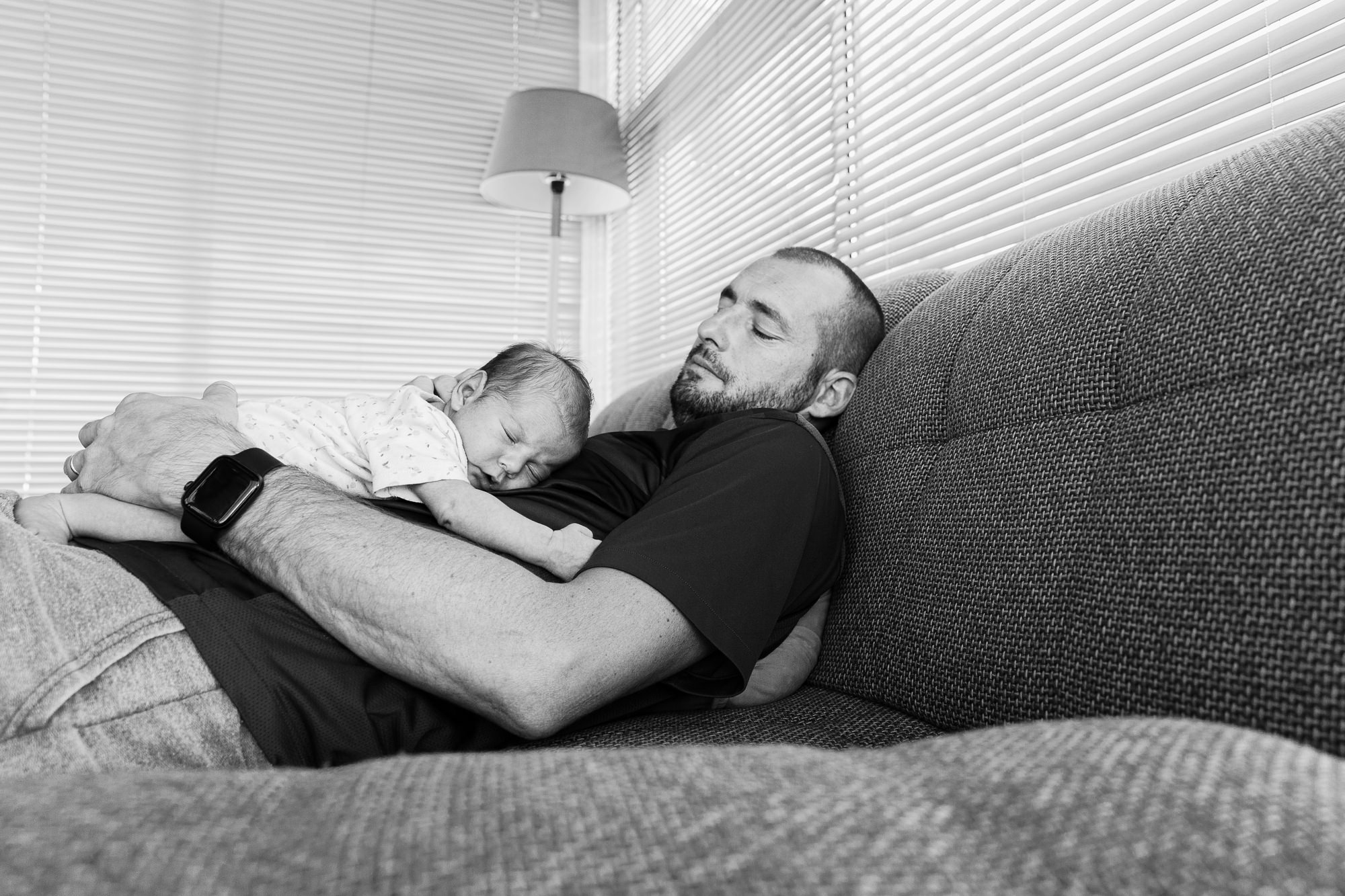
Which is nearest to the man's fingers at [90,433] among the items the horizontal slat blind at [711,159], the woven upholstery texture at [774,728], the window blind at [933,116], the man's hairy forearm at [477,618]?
the man's hairy forearm at [477,618]

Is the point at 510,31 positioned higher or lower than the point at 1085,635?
higher

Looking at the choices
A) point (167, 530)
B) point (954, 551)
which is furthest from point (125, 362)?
point (954, 551)

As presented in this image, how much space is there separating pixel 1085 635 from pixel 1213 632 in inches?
4.6

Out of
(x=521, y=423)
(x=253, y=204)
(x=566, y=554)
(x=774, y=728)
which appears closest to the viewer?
(x=774, y=728)

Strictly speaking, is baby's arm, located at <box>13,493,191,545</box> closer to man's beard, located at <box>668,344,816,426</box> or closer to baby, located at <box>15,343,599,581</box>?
baby, located at <box>15,343,599,581</box>

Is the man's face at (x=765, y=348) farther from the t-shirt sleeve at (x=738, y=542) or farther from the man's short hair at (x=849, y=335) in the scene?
the t-shirt sleeve at (x=738, y=542)

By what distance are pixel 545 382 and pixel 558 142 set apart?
1874mm

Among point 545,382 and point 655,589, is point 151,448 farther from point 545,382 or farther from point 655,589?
point 655,589

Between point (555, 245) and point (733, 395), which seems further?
point (555, 245)

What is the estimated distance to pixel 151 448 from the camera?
1109 mm

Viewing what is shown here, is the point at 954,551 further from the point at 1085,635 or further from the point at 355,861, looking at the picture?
the point at 355,861

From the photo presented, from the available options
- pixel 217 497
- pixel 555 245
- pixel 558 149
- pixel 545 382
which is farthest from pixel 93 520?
pixel 555 245

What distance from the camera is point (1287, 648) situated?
597mm

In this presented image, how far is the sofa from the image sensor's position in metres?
0.35
